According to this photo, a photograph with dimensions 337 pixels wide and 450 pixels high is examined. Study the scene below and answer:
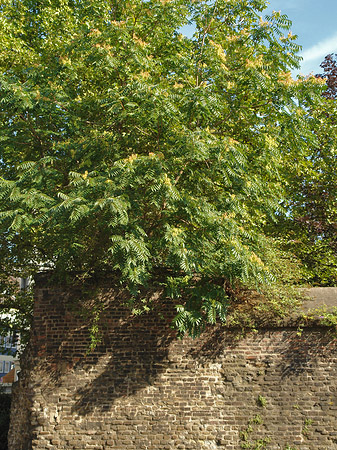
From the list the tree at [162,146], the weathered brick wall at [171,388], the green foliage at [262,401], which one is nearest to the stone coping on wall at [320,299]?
the weathered brick wall at [171,388]

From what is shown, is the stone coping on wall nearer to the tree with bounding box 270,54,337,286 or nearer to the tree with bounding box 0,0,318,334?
the tree with bounding box 0,0,318,334

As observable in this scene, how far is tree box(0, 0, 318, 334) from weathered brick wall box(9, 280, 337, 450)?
1263 millimetres

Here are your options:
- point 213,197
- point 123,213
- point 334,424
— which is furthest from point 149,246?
point 334,424

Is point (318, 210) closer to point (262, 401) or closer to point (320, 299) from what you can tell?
point (320, 299)

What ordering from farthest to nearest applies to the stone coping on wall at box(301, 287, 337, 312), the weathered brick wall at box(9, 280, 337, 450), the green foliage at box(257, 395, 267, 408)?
1. the stone coping on wall at box(301, 287, 337, 312)
2. the green foliage at box(257, 395, 267, 408)
3. the weathered brick wall at box(9, 280, 337, 450)

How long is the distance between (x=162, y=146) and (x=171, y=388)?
17.7 feet

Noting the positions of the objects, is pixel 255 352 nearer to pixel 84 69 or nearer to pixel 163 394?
pixel 163 394

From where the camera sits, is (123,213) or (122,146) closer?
(123,213)

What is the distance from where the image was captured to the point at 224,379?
1035cm

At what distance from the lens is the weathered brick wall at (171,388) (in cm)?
1005

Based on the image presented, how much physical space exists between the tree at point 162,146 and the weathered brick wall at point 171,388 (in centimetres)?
126

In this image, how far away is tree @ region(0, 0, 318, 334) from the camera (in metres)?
8.58

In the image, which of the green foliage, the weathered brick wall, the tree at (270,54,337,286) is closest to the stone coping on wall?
the weathered brick wall

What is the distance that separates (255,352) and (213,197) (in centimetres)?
Result: 367
